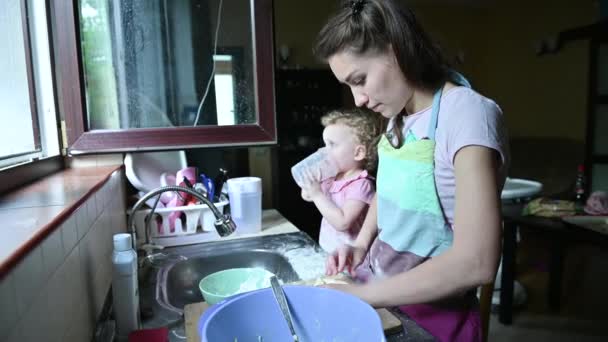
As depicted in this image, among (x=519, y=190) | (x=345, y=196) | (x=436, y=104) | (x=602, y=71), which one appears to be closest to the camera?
(x=436, y=104)

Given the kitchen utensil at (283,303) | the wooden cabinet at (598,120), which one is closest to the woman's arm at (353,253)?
the kitchen utensil at (283,303)

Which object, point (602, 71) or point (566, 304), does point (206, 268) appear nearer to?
point (566, 304)

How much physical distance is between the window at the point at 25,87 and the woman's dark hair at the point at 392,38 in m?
0.75

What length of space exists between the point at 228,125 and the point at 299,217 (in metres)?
2.42

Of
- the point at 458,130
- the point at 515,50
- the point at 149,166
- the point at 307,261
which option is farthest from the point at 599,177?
the point at 149,166

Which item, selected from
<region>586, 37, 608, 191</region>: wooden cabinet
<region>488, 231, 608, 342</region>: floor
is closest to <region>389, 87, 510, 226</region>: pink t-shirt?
<region>488, 231, 608, 342</region>: floor

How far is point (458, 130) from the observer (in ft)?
2.37

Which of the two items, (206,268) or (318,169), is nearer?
(206,268)

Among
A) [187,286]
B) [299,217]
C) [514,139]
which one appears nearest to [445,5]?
[514,139]

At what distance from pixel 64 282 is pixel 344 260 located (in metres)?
0.57

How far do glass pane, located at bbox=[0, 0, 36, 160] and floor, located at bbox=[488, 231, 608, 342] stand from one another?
225 cm

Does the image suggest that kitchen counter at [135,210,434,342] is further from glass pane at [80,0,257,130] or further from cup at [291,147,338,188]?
glass pane at [80,0,257,130]

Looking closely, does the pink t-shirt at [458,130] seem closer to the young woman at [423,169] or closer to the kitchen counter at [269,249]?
the young woman at [423,169]

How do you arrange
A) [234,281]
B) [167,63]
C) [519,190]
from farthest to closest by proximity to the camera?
[519,190], [167,63], [234,281]
